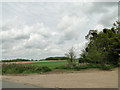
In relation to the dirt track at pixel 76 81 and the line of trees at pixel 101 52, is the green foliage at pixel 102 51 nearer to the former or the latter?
the line of trees at pixel 101 52

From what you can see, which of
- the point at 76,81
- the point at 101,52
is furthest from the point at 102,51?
the point at 76,81

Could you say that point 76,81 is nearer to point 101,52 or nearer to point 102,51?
point 101,52

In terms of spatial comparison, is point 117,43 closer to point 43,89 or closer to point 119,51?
point 119,51

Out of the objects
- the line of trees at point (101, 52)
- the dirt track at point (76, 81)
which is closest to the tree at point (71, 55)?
the line of trees at point (101, 52)

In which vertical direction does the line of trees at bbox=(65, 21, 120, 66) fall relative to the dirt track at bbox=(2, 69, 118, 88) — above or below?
above

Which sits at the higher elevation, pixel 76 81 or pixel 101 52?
pixel 101 52

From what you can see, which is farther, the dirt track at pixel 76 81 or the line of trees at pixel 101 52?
the line of trees at pixel 101 52

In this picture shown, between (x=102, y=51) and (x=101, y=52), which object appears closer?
(x=101, y=52)

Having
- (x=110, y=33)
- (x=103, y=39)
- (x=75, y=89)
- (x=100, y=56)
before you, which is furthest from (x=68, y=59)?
(x=110, y=33)

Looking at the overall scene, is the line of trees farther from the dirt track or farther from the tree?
the dirt track

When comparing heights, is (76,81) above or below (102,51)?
below

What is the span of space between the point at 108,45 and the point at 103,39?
1.49 m

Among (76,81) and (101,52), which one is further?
Result: (101,52)

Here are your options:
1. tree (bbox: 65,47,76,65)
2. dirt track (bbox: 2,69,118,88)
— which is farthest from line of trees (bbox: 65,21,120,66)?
dirt track (bbox: 2,69,118,88)
